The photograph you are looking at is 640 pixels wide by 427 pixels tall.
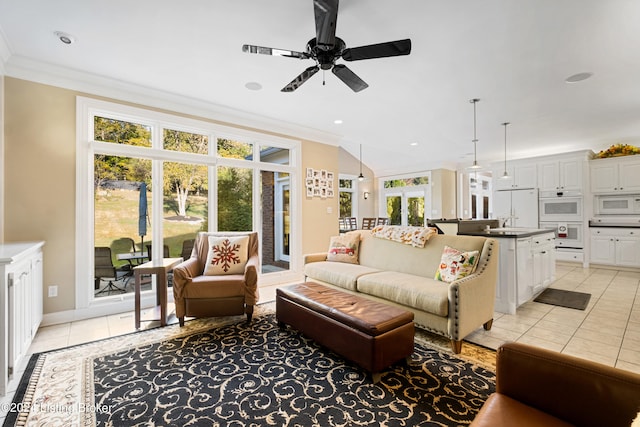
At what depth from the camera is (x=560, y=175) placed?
6457 mm

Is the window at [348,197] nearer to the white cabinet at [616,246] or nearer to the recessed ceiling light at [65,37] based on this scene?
the white cabinet at [616,246]

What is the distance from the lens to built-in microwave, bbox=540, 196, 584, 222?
6262mm

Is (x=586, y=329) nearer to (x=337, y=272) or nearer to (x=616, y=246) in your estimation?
(x=337, y=272)

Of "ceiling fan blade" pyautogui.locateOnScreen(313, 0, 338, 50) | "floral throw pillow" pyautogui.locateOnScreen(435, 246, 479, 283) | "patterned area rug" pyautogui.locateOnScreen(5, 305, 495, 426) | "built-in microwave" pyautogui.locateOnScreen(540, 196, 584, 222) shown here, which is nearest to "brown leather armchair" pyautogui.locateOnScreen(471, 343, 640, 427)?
"patterned area rug" pyautogui.locateOnScreen(5, 305, 495, 426)

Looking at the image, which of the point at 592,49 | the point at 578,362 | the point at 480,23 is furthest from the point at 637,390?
the point at 592,49

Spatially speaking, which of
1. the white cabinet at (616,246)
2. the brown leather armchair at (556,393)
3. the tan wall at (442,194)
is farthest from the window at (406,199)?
the brown leather armchair at (556,393)

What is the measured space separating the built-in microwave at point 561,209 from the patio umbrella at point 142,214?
8140 mm

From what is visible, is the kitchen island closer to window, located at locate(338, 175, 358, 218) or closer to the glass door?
the glass door

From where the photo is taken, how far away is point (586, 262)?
6.10 m

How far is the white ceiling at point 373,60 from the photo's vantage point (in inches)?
87.9

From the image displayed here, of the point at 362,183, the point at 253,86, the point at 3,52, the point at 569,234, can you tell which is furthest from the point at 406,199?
the point at 3,52

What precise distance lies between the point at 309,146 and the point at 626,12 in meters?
4.15

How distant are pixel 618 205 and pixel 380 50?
275 inches

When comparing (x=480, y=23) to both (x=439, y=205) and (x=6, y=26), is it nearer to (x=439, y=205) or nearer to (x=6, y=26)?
(x=6, y=26)
